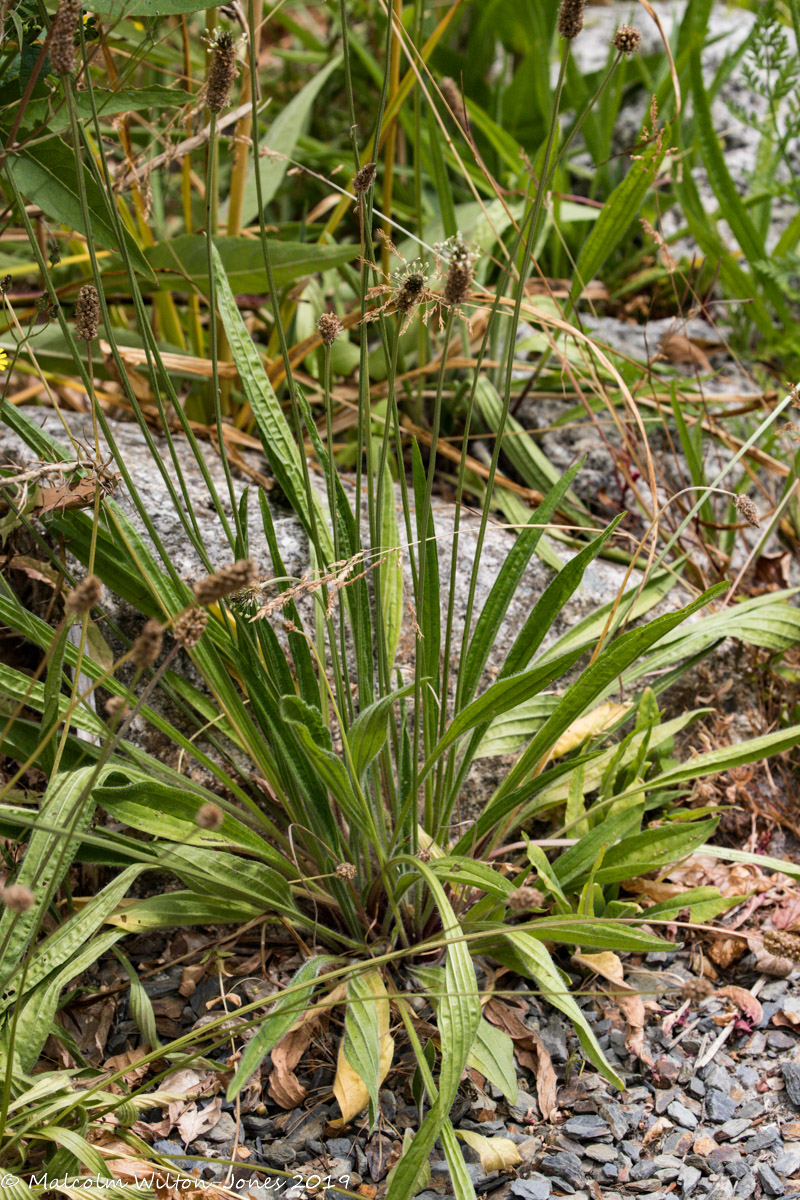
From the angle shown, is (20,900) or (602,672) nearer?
(20,900)

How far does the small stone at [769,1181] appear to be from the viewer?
1052 millimetres

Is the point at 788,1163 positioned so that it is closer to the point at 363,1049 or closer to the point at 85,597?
the point at 363,1049

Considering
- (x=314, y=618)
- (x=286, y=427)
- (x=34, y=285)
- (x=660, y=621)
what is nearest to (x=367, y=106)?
(x=34, y=285)

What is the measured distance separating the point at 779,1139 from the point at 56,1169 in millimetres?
814

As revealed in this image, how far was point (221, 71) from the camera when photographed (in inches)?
32.9

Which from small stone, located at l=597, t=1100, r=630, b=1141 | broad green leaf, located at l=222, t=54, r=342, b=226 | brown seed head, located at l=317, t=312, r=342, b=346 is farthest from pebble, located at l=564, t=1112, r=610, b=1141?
broad green leaf, located at l=222, t=54, r=342, b=226

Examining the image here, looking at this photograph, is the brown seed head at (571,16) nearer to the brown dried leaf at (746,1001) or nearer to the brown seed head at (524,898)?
the brown seed head at (524,898)

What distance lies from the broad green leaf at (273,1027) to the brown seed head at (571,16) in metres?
0.88

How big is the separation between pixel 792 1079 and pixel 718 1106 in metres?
0.10

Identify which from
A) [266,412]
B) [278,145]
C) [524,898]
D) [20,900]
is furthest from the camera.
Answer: [278,145]

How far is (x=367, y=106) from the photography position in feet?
9.24

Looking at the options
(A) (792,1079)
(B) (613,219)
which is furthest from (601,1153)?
(B) (613,219)

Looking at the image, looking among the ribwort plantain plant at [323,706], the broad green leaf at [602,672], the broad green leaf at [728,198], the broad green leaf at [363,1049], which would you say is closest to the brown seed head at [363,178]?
the ribwort plantain plant at [323,706]

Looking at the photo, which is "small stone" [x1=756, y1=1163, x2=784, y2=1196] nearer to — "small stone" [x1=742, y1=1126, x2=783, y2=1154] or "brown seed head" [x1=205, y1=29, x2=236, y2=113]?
"small stone" [x1=742, y1=1126, x2=783, y2=1154]
